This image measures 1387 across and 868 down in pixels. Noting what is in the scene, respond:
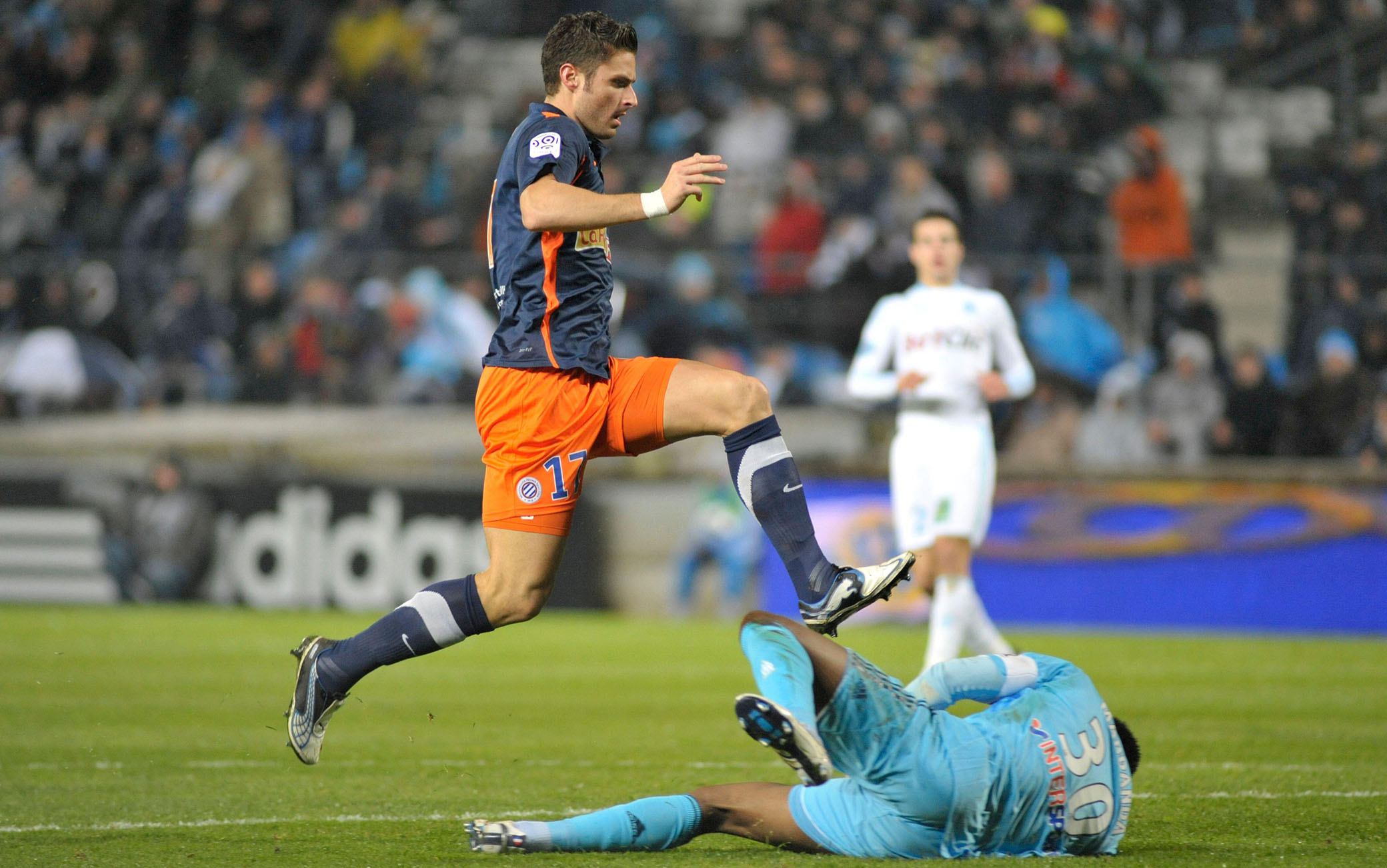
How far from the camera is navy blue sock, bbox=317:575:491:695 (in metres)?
4.85

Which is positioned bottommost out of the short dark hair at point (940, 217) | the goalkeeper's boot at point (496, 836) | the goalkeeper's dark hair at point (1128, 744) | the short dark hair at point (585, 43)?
the goalkeeper's boot at point (496, 836)

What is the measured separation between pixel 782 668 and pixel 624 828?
0.87m

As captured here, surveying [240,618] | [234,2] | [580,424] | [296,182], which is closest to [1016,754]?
[580,424]

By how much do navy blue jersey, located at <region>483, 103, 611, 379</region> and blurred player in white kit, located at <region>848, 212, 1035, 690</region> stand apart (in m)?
3.07

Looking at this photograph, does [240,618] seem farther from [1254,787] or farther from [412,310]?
[1254,787]

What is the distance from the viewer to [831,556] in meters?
13.2

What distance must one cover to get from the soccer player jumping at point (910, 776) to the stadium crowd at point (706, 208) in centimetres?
951

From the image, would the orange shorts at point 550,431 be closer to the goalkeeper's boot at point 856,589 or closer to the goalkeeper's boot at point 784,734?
the goalkeeper's boot at point 856,589

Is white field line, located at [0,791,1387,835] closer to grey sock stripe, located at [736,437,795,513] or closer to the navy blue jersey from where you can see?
grey sock stripe, located at [736,437,795,513]

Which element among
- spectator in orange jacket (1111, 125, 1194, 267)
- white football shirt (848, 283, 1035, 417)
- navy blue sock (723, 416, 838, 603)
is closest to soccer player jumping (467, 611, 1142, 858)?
navy blue sock (723, 416, 838, 603)

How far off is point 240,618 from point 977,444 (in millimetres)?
7614

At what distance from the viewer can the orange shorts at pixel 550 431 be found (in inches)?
189

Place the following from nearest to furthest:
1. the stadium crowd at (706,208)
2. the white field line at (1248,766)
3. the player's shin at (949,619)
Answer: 1. the white field line at (1248,766)
2. the player's shin at (949,619)
3. the stadium crowd at (706,208)

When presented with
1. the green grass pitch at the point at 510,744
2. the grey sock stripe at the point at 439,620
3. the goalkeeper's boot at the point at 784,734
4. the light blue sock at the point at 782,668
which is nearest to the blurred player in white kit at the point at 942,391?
the green grass pitch at the point at 510,744
